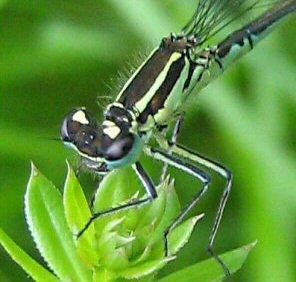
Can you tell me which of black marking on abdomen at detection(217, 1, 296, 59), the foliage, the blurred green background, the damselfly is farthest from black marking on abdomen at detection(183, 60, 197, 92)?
the foliage

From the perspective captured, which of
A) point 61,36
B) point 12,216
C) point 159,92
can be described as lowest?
point 12,216

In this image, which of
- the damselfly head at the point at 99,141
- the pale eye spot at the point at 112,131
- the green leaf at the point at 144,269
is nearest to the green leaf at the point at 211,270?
the green leaf at the point at 144,269

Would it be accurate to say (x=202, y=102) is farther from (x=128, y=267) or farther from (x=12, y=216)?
(x=128, y=267)

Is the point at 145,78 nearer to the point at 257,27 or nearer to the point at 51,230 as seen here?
the point at 257,27

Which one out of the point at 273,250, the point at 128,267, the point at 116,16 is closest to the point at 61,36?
the point at 116,16

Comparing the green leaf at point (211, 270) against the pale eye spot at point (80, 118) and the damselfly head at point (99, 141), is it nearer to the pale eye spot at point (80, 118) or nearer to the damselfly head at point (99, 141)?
the damselfly head at point (99, 141)

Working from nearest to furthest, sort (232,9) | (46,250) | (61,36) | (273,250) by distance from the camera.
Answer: (46,250) < (273,250) < (232,9) < (61,36)

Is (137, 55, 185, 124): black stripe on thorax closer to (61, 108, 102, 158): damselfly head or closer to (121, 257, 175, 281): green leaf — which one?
(61, 108, 102, 158): damselfly head
